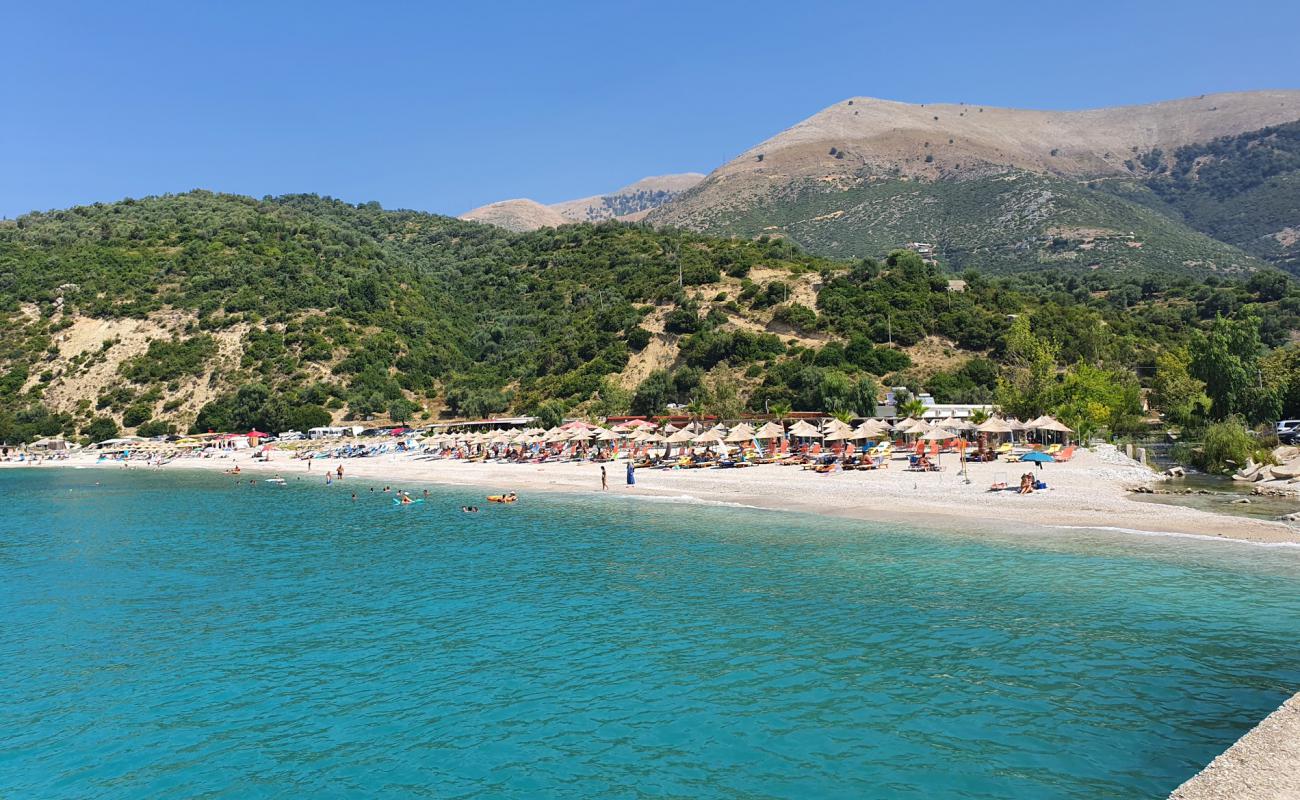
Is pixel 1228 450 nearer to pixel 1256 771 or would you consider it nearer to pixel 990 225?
pixel 1256 771

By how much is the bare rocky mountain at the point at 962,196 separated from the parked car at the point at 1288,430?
73.1 meters

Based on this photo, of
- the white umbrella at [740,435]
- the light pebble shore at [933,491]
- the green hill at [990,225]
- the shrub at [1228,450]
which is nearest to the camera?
the light pebble shore at [933,491]

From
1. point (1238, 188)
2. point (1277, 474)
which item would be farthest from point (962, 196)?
point (1277, 474)

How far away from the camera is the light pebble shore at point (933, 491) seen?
2459cm

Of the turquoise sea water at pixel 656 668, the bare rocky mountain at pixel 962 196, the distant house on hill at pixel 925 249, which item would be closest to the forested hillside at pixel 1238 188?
the bare rocky mountain at pixel 962 196

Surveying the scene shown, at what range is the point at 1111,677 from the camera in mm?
12289

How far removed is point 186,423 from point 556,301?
44.3 m

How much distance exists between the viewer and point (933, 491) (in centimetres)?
3178

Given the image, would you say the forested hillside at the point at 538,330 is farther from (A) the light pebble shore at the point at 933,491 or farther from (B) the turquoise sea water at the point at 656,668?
(B) the turquoise sea water at the point at 656,668

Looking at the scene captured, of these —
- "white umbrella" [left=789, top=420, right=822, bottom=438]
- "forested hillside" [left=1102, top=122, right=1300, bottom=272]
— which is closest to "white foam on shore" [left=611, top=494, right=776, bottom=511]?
"white umbrella" [left=789, top=420, right=822, bottom=438]

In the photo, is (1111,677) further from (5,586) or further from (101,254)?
(101,254)

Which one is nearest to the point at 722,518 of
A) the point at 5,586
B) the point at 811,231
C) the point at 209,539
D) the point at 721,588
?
the point at 721,588

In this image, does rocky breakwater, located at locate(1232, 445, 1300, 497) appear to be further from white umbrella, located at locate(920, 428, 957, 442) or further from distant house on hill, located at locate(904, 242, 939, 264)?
distant house on hill, located at locate(904, 242, 939, 264)

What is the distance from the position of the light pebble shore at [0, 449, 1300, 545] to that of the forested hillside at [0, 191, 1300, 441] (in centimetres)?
1651
